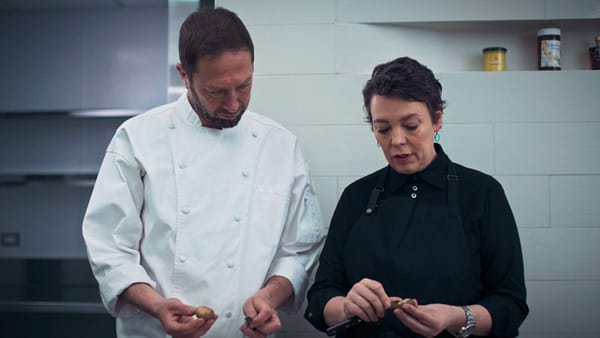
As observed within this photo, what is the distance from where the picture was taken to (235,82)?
4.60 ft

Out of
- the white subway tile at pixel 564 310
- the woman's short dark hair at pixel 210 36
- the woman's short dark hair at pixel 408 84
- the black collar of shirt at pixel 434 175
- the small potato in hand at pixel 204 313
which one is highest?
the woman's short dark hair at pixel 210 36

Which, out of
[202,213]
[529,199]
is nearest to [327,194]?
[202,213]

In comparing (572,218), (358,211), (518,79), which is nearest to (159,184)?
(358,211)

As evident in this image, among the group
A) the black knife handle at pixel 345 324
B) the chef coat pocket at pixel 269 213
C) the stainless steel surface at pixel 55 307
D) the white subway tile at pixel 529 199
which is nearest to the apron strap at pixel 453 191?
the black knife handle at pixel 345 324

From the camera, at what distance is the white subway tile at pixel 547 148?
185 centimetres

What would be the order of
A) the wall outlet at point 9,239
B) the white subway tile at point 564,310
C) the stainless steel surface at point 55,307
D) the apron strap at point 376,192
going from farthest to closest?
1. the wall outlet at point 9,239
2. the stainless steel surface at point 55,307
3. the white subway tile at point 564,310
4. the apron strap at point 376,192

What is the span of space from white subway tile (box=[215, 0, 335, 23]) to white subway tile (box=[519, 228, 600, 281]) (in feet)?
3.32

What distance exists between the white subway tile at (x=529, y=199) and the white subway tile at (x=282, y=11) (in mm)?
836

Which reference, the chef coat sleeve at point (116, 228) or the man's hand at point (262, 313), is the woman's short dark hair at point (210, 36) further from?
the man's hand at point (262, 313)

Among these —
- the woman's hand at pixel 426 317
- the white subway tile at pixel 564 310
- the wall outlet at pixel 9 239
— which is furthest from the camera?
the wall outlet at pixel 9 239

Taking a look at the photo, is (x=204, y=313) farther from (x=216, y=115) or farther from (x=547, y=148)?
(x=547, y=148)

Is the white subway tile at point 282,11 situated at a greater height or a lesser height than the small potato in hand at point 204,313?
greater

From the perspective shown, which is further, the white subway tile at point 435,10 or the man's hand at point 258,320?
the white subway tile at point 435,10

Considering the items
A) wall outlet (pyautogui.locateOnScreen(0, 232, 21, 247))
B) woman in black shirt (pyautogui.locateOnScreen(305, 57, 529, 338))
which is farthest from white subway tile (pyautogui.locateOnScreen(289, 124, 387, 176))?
wall outlet (pyautogui.locateOnScreen(0, 232, 21, 247))
